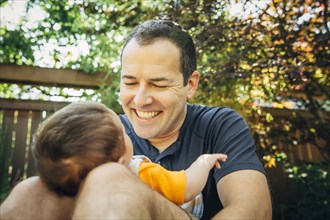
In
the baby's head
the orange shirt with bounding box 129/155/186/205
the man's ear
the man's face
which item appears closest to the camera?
the baby's head

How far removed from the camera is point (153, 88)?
203 cm

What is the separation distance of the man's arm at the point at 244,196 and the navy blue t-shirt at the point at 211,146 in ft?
0.14

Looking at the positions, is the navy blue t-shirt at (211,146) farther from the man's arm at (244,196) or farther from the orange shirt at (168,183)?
the orange shirt at (168,183)

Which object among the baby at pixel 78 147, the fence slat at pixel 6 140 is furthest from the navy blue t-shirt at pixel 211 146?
the fence slat at pixel 6 140

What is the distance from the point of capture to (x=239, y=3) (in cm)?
303

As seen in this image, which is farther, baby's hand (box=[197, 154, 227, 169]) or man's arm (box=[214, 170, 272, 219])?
baby's hand (box=[197, 154, 227, 169])

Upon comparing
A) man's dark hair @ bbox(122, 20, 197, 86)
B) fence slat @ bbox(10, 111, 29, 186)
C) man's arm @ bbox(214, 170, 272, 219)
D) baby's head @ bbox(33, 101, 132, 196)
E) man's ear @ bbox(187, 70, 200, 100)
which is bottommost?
fence slat @ bbox(10, 111, 29, 186)

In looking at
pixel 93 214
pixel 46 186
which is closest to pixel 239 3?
pixel 46 186

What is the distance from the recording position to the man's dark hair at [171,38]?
6.76ft

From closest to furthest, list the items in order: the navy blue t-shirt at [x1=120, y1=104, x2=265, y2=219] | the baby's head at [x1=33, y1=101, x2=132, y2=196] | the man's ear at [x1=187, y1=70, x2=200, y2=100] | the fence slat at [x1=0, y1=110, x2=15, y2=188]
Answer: the baby's head at [x1=33, y1=101, x2=132, y2=196], the navy blue t-shirt at [x1=120, y1=104, x2=265, y2=219], the man's ear at [x1=187, y1=70, x2=200, y2=100], the fence slat at [x1=0, y1=110, x2=15, y2=188]

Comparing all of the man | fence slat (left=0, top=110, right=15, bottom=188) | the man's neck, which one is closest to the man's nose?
the man

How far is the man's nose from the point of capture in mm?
1993

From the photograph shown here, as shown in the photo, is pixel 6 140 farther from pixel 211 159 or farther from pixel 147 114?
pixel 211 159

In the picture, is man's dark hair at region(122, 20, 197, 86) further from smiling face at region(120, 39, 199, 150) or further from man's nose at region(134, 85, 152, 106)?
man's nose at region(134, 85, 152, 106)
